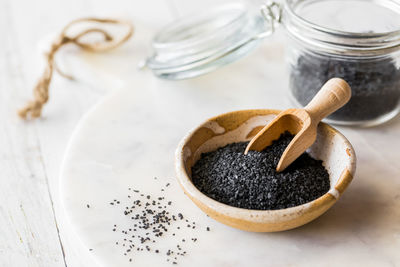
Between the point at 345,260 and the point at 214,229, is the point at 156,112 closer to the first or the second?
the point at 214,229

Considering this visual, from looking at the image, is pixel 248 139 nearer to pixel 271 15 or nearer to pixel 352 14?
pixel 271 15

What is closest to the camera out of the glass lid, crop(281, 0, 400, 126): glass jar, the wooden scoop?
the wooden scoop

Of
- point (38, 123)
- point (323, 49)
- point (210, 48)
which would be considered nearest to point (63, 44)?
point (38, 123)

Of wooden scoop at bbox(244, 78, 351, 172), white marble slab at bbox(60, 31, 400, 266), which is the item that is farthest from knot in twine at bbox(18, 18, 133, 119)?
wooden scoop at bbox(244, 78, 351, 172)

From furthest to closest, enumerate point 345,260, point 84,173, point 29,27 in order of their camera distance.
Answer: point 29,27 < point 84,173 < point 345,260

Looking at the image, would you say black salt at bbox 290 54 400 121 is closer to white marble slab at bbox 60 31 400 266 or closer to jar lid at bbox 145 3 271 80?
white marble slab at bbox 60 31 400 266

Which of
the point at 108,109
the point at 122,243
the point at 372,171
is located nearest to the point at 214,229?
the point at 122,243
